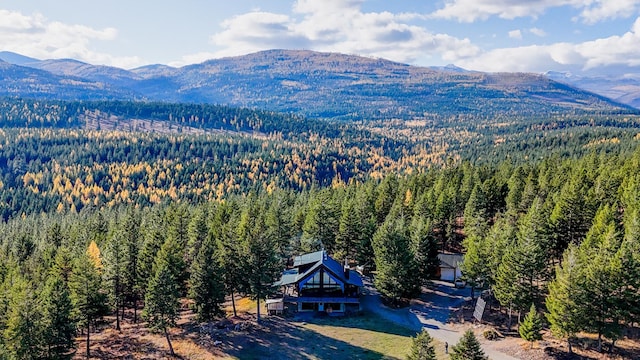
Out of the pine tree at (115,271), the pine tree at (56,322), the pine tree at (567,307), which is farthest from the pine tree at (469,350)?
the pine tree at (115,271)

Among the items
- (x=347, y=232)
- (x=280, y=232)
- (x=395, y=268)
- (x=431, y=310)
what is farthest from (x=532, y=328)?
(x=280, y=232)

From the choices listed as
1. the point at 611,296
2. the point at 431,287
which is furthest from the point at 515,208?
the point at 611,296

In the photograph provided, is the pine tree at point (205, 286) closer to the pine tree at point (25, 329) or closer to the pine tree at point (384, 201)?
the pine tree at point (25, 329)

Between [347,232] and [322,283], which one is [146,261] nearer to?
[322,283]

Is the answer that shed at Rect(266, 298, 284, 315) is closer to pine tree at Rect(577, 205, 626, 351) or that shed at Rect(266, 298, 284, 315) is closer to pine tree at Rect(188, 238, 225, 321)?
pine tree at Rect(188, 238, 225, 321)

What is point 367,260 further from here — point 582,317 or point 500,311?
point 582,317
